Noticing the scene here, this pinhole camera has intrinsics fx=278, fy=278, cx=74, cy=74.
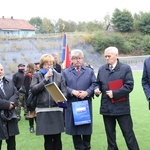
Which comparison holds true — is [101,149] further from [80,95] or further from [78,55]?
[78,55]

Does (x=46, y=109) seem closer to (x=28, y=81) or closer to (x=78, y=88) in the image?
(x=78, y=88)

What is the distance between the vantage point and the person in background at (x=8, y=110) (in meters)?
3.96

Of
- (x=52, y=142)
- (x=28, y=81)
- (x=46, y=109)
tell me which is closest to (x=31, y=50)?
(x=28, y=81)

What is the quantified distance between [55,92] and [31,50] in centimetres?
2869

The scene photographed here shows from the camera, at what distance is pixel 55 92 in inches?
152

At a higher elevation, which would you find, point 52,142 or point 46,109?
point 46,109

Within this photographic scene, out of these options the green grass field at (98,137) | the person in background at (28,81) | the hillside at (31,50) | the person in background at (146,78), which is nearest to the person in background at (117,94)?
the person in background at (146,78)

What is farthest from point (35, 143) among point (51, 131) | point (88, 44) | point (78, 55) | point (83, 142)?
point (88, 44)

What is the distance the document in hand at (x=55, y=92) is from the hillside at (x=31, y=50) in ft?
72.2

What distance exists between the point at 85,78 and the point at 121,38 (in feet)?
118

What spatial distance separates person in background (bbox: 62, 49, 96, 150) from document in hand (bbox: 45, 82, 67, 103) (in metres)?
0.51

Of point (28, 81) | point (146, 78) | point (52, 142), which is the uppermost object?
point (146, 78)

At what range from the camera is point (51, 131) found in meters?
4.05

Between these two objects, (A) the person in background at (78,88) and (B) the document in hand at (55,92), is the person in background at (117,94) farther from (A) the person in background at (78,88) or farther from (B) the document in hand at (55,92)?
(B) the document in hand at (55,92)
